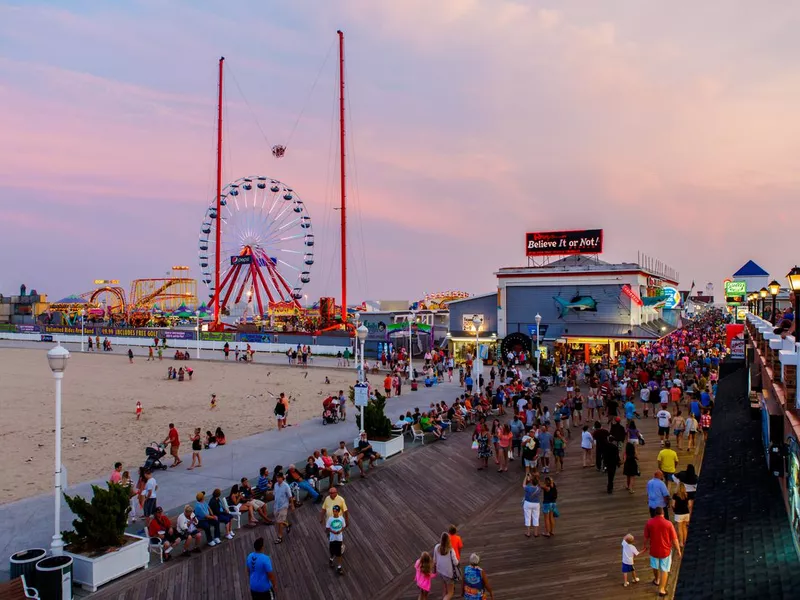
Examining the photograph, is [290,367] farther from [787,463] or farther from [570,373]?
[787,463]

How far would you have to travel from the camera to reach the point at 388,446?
46.9ft

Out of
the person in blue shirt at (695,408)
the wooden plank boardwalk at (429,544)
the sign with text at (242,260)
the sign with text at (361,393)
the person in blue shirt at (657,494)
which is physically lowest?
the wooden plank boardwalk at (429,544)

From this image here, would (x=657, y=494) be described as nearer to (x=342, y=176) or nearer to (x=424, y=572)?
(x=424, y=572)

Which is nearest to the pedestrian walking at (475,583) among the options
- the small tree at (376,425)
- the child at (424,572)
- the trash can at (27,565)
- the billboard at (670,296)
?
the child at (424,572)

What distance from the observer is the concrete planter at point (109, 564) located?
796 centimetres

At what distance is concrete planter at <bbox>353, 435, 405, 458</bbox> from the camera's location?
559 inches

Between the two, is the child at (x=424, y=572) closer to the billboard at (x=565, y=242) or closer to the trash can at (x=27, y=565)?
the trash can at (x=27, y=565)

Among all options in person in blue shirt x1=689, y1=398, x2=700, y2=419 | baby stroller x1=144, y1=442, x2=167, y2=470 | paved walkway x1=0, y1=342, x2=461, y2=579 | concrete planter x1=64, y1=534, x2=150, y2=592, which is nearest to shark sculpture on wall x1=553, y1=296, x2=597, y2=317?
paved walkway x1=0, y1=342, x2=461, y2=579

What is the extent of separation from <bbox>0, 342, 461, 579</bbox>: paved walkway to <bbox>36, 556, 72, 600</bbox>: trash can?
1.35 metres

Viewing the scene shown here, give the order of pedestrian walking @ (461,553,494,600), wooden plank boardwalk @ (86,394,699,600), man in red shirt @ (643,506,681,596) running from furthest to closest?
wooden plank boardwalk @ (86,394,699,600) → man in red shirt @ (643,506,681,596) → pedestrian walking @ (461,553,494,600)

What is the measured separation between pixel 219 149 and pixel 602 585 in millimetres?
63972

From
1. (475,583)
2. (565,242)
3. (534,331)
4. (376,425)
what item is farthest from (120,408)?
(565,242)

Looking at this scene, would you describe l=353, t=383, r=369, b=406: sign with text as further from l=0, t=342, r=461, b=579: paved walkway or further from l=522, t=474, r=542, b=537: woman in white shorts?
l=522, t=474, r=542, b=537: woman in white shorts

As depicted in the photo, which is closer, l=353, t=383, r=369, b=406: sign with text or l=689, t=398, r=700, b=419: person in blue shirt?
l=353, t=383, r=369, b=406: sign with text
